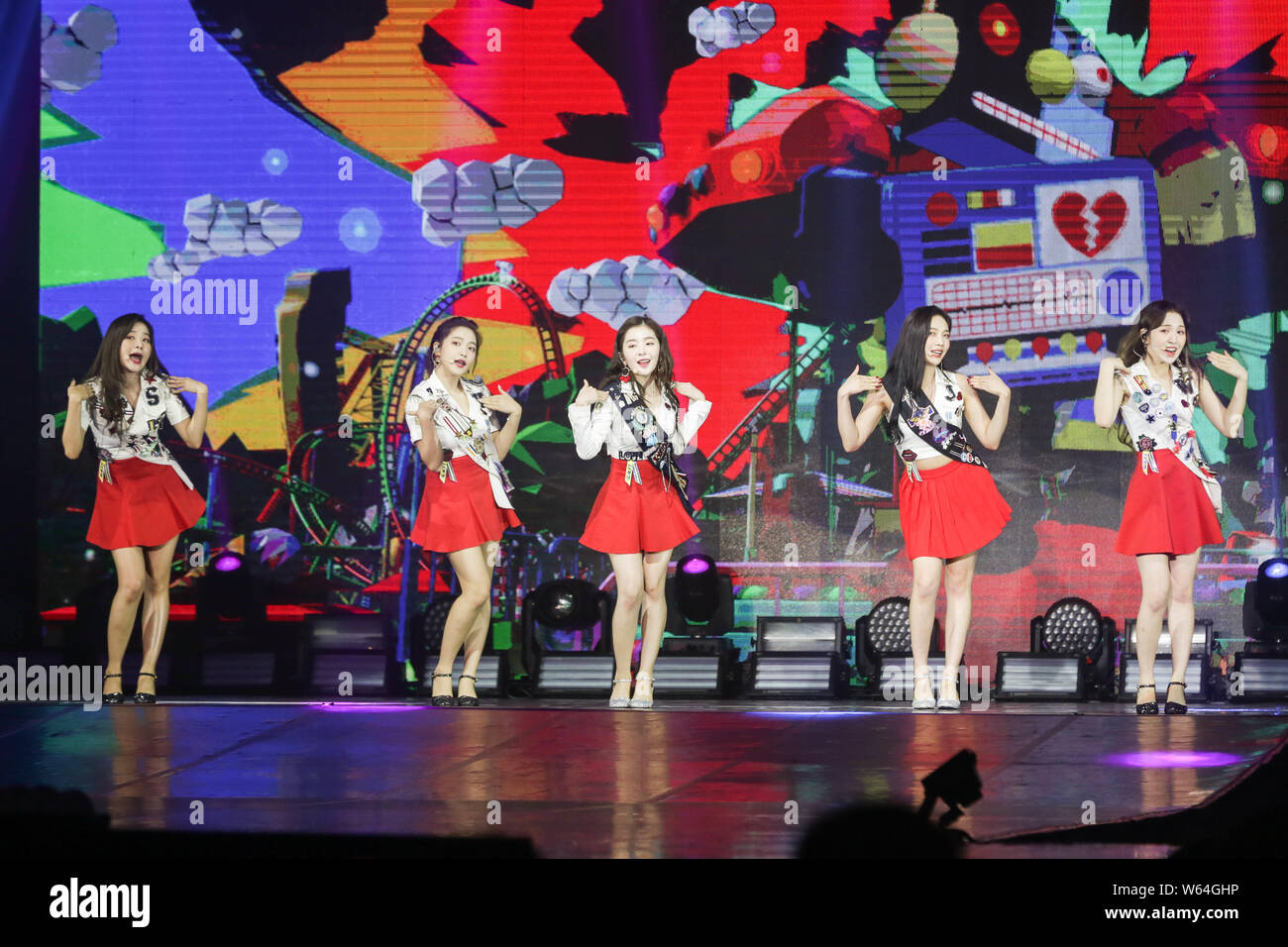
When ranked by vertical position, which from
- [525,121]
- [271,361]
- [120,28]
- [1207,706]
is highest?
[120,28]

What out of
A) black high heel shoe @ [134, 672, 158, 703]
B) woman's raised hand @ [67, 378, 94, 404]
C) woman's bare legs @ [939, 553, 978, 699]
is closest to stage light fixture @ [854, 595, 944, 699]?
woman's bare legs @ [939, 553, 978, 699]

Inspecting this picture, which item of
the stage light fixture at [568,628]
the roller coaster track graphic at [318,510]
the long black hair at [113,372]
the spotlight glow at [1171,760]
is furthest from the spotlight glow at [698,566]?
the spotlight glow at [1171,760]

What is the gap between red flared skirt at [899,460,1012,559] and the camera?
5.77 m

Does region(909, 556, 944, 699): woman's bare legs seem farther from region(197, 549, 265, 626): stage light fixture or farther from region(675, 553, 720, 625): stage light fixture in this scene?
region(197, 549, 265, 626): stage light fixture

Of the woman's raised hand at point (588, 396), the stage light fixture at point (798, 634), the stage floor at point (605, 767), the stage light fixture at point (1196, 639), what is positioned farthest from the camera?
the stage light fixture at point (798, 634)

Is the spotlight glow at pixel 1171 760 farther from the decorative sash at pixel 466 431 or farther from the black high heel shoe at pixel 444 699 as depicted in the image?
the decorative sash at pixel 466 431

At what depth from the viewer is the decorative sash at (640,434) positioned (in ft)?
19.8

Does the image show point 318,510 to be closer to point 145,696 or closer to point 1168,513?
point 145,696

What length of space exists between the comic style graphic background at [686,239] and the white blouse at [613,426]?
177cm

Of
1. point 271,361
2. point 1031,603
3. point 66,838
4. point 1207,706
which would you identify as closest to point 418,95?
point 271,361

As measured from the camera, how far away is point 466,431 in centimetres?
602
